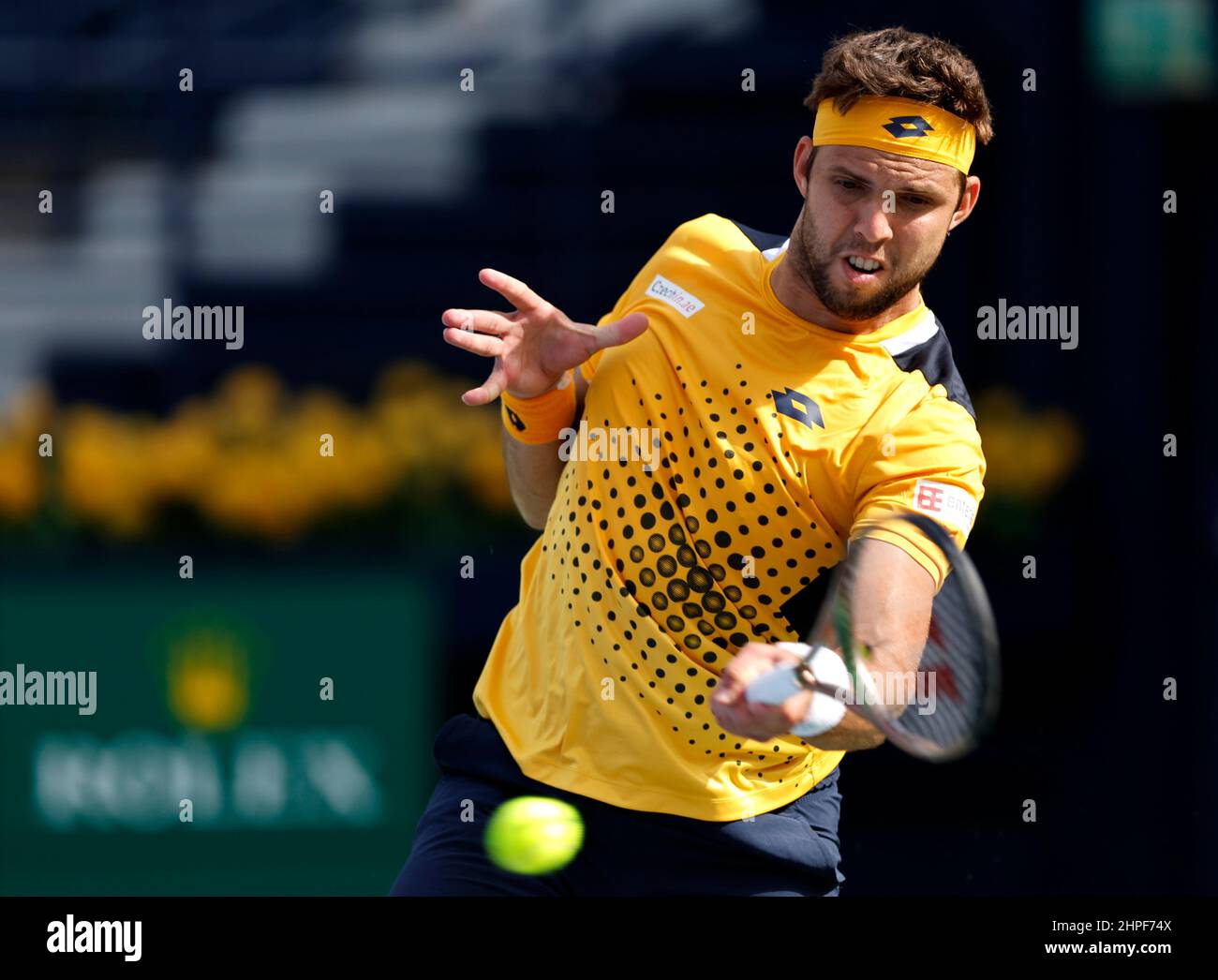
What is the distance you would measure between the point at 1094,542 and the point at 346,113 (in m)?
2.64

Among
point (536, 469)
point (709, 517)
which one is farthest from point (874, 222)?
point (536, 469)

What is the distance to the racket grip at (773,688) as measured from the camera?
244cm

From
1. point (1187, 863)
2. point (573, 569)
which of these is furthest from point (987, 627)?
point (1187, 863)

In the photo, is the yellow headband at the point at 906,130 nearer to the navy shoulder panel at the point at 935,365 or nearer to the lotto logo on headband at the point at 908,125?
the lotto logo on headband at the point at 908,125

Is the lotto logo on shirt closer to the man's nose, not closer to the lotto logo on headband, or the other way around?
the man's nose

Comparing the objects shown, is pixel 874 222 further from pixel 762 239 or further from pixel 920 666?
pixel 920 666

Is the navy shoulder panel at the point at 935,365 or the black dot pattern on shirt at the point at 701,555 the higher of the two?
the navy shoulder panel at the point at 935,365

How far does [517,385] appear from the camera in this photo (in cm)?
298

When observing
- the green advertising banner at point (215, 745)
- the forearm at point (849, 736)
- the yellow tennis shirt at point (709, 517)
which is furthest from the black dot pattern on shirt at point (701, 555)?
the green advertising banner at point (215, 745)

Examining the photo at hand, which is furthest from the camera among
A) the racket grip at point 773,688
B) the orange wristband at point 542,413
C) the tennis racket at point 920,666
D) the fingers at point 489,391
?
the orange wristband at point 542,413

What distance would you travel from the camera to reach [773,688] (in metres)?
2.44

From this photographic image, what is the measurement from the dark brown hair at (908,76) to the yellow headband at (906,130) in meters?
0.01

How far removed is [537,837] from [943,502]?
0.82m
